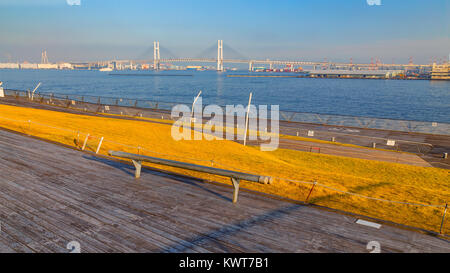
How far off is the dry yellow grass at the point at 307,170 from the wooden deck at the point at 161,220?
2895 mm

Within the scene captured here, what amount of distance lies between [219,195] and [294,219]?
9.33ft

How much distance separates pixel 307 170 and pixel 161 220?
11.8 m

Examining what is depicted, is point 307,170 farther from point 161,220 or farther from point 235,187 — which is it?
point 161,220

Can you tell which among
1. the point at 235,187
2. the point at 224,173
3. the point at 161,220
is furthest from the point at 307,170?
the point at 161,220

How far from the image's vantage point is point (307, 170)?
18344mm

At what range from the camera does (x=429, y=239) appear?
7902 millimetres

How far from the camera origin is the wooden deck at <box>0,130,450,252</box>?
289 inches

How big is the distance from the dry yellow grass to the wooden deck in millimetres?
2895

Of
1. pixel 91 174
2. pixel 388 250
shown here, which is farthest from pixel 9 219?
pixel 388 250

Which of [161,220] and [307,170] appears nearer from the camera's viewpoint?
[161,220]

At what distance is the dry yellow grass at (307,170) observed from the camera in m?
12.3

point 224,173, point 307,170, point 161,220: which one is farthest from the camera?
point 307,170
